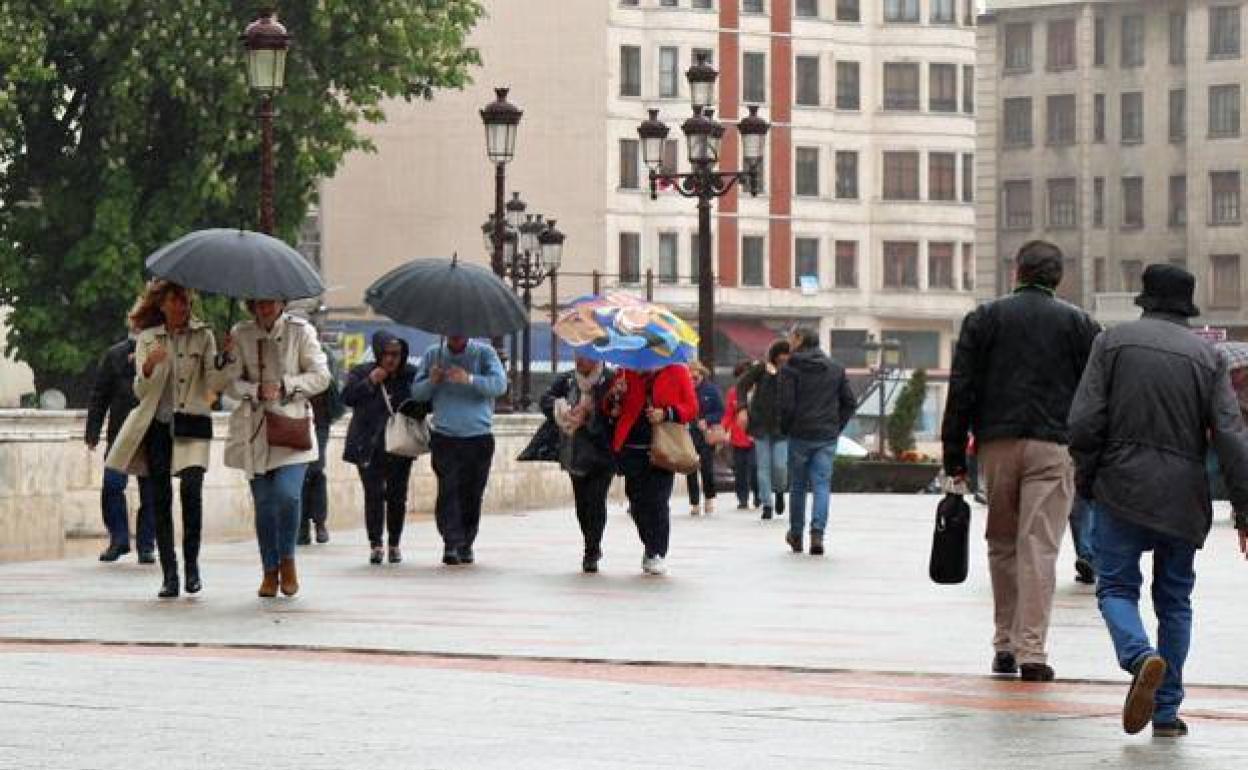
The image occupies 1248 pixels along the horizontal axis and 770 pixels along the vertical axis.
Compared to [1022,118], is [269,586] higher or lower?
lower

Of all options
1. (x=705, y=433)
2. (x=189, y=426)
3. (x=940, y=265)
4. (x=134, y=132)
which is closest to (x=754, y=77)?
(x=940, y=265)

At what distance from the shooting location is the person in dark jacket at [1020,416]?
47.2 feet

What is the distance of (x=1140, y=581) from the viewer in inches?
488

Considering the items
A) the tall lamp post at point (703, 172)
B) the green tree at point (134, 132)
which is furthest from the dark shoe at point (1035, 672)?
the green tree at point (134, 132)

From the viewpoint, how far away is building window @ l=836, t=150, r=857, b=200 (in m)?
98.5

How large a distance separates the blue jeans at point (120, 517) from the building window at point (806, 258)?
73089 mm

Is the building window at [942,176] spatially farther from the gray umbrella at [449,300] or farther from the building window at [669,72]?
the gray umbrella at [449,300]

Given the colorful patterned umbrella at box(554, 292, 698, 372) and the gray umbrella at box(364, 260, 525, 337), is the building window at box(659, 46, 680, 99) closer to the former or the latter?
the gray umbrella at box(364, 260, 525, 337)

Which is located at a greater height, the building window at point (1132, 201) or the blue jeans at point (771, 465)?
the building window at point (1132, 201)

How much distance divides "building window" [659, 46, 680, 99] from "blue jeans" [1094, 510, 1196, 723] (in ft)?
271

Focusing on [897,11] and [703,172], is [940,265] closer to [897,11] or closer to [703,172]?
[897,11]

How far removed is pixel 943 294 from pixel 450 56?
163ft

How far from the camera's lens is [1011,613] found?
571 inches

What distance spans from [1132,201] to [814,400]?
87.8m
